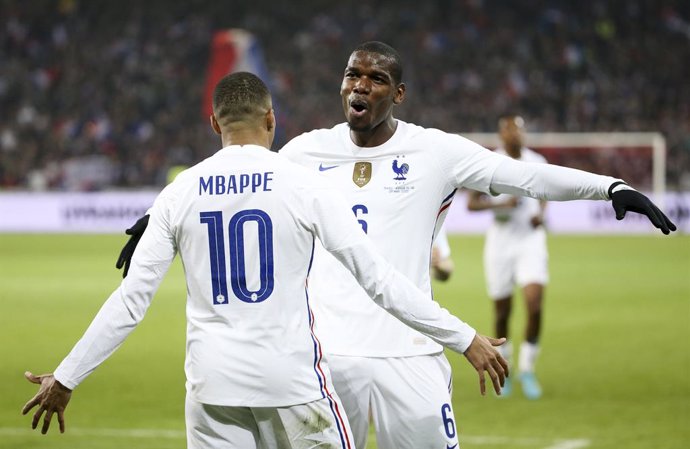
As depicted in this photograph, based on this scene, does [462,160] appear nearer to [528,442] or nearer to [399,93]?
[399,93]

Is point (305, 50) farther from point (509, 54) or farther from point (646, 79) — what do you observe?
point (646, 79)

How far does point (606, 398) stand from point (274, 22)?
30.1m

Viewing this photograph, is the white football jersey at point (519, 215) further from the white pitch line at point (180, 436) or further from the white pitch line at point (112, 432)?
the white pitch line at point (112, 432)

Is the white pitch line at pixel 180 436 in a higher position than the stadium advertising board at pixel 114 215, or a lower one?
lower

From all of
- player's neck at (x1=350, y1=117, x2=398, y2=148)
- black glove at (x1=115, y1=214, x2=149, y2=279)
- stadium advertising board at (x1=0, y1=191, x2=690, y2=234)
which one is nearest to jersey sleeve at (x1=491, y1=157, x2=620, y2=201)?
player's neck at (x1=350, y1=117, x2=398, y2=148)

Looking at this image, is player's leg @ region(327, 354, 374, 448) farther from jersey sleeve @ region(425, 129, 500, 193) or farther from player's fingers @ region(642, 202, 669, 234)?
player's fingers @ region(642, 202, 669, 234)

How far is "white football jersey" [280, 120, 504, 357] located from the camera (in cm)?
504

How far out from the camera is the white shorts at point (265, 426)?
4.10 m

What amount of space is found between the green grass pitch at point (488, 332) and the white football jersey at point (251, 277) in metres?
4.12

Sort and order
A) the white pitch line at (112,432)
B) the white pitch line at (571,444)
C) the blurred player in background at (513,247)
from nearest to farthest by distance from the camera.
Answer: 1. the white pitch line at (571,444)
2. the white pitch line at (112,432)
3. the blurred player in background at (513,247)

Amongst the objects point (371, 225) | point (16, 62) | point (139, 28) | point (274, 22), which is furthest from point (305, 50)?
point (371, 225)

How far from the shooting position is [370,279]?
4055mm

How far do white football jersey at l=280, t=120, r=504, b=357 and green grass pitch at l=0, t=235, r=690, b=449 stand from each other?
10.4ft

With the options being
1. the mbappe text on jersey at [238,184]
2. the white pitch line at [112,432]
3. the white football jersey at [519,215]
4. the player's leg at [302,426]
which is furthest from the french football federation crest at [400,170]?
the white football jersey at [519,215]
